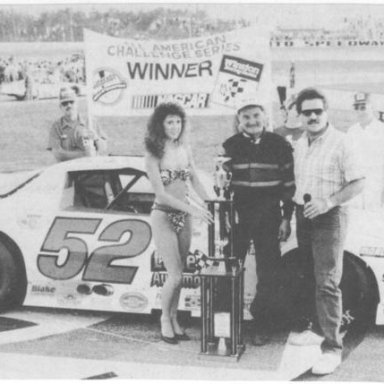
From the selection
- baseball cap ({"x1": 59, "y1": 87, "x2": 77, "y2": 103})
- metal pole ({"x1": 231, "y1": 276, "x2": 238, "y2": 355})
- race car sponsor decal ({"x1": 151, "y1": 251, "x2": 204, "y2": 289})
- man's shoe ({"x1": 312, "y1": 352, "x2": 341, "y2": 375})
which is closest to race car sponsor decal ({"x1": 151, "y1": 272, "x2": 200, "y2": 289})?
race car sponsor decal ({"x1": 151, "y1": 251, "x2": 204, "y2": 289})

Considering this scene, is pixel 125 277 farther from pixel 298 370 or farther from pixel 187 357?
pixel 298 370

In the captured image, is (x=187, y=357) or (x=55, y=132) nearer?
(x=187, y=357)

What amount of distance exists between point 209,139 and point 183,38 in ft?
2.27

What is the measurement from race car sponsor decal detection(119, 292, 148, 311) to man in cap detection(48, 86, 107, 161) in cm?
101

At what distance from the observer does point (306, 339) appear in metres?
4.73

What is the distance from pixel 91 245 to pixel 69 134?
31.4 inches

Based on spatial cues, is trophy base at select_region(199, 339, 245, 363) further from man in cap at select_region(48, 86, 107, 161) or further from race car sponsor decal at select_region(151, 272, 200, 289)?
man in cap at select_region(48, 86, 107, 161)

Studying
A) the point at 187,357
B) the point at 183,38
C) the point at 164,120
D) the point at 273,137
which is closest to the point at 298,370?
the point at 187,357

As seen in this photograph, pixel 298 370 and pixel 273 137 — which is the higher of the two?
pixel 273 137

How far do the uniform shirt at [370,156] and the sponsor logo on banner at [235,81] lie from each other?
2.33ft

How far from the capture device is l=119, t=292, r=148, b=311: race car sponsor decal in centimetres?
491

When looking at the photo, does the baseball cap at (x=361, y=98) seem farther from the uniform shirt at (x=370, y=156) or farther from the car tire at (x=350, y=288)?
the car tire at (x=350, y=288)

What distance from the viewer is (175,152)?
4680 millimetres

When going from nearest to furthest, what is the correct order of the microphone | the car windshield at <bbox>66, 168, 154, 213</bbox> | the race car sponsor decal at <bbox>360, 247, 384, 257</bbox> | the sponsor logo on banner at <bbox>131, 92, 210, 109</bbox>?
the microphone
the race car sponsor decal at <bbox>360, 247, 384, 257</bbox>
the sponsor logo on banner at <bbox>131, 92, 210, 109</bbox>
the car windshield at <bbox>66, 168, 154, 213</bbox>
